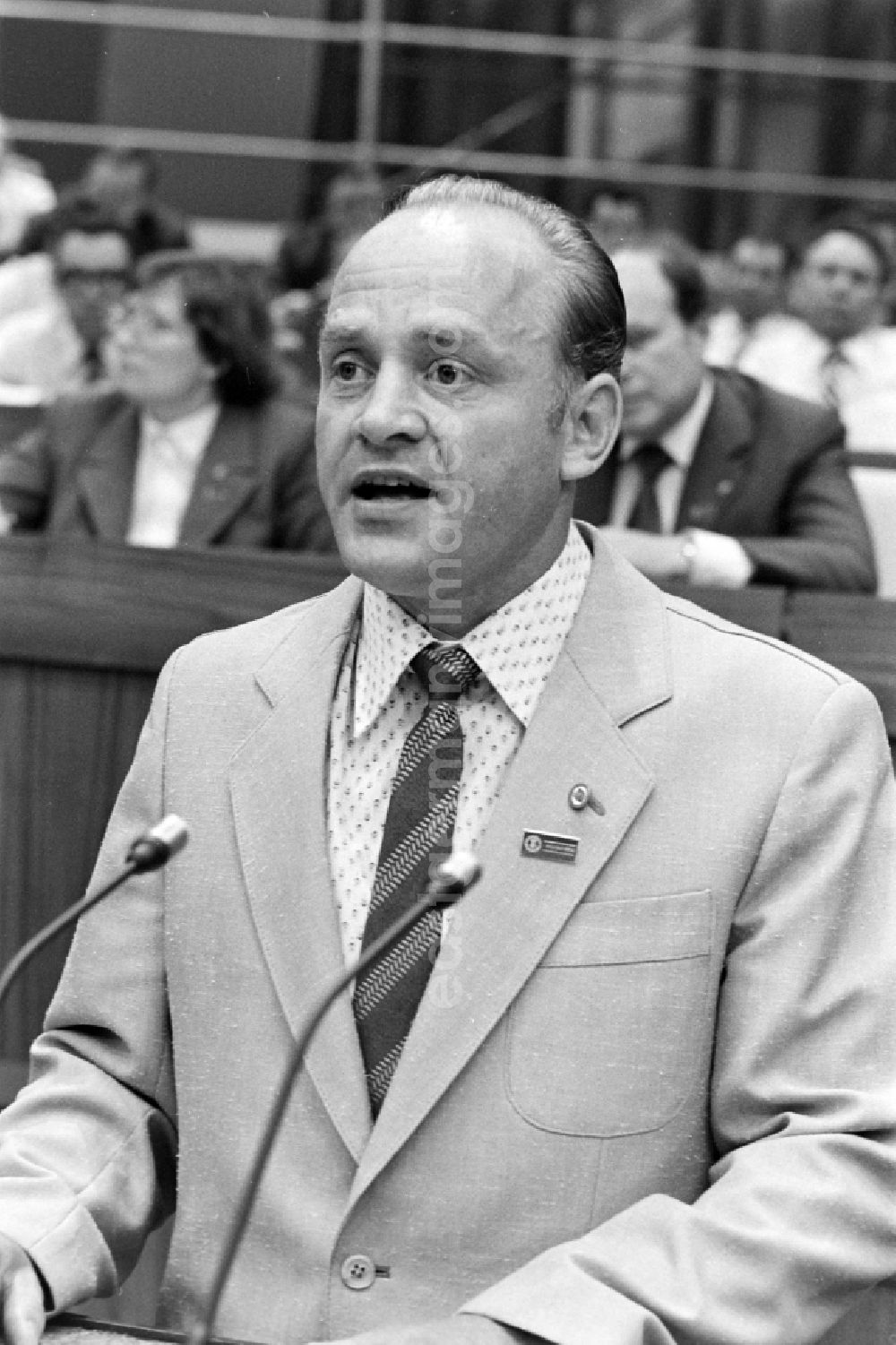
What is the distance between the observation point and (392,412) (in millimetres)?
1428

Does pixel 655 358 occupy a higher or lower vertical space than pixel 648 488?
higher

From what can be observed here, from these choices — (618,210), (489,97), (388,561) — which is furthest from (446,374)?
(489,97)

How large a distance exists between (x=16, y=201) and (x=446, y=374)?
595cm

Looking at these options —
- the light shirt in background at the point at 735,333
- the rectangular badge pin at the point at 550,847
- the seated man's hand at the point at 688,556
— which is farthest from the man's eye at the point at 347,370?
the light shirt in background at the point at 735,333

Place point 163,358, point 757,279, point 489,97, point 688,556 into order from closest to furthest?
point 688,556 → point 163,358 → point 757,279 → point 489,97

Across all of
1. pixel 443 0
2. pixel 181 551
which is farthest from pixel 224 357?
pixel 443 0

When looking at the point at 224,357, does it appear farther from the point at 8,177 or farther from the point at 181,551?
the point at 8,177

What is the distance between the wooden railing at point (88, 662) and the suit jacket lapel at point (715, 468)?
789 mm

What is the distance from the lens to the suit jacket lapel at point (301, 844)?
1.43m

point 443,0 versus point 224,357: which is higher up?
point 443,0

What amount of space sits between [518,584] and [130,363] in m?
2.42

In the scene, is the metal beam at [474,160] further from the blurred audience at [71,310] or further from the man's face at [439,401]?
the man's face at [439,401]

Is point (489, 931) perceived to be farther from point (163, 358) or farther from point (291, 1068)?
point (163, 358)

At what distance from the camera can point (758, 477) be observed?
3.37m
